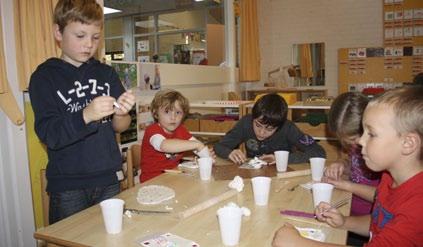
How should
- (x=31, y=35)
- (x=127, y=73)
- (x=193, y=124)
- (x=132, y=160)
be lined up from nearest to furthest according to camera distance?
(x=31, y=35), (x=132, y=160), (x=127, y=73), (x=193, y=124)

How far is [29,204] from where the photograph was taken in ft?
8.82

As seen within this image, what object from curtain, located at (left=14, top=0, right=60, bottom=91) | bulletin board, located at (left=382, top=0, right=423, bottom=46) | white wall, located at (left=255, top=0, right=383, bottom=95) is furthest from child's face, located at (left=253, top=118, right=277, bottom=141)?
bulletin board, located at (left=382, top=0, right=423, bottom=46)

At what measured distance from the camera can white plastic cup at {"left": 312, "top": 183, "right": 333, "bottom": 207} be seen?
148 centimetres

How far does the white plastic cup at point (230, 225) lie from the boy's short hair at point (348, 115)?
0.87m

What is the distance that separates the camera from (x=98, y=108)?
140cm

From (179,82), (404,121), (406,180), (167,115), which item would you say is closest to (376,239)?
(406,180)

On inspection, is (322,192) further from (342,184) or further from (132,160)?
(132,160)

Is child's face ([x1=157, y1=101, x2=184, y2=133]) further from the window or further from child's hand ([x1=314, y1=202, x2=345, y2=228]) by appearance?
the window

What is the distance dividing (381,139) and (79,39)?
50.4 inches

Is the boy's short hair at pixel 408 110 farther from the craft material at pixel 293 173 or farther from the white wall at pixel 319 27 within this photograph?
the white wall at pixel 319 27

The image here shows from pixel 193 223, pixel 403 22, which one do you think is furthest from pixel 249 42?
pixel 193 223

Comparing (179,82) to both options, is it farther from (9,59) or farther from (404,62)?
(404,62)

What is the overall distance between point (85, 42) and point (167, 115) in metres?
0.95

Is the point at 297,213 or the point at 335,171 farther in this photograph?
the point at 335,171
